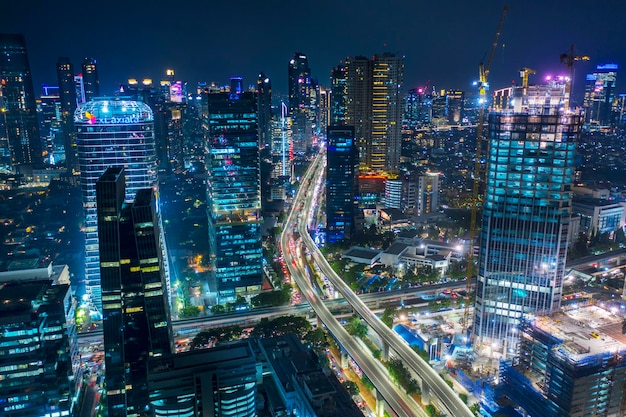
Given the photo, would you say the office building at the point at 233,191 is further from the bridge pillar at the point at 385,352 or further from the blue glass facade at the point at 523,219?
the blue glass facade at the point at 523,219

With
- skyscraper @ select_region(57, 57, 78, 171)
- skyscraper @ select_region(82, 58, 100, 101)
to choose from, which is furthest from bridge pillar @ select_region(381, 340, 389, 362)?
skyscraper @ select_region(82, 58, 100, 101)

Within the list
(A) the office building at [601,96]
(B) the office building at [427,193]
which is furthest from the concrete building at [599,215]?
(A) the office building at [601,96]

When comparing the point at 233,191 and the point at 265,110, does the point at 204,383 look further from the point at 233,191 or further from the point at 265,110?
the point at 265,110

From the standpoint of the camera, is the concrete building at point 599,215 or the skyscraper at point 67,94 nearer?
the concrete building at point 599,215

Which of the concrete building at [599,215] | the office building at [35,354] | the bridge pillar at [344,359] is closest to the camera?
the office building at [35,354]

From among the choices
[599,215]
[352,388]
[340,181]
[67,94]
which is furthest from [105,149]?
[67,94]

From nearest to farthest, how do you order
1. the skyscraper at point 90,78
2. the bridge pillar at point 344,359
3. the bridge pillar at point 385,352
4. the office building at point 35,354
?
the office building at point 35,354, the bridge pillar at point 385,352, the bridge pillar at point 344,359, the skyscraper at point 90,78
